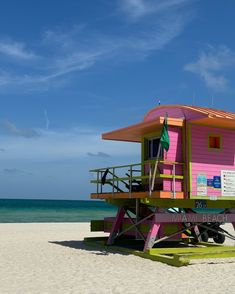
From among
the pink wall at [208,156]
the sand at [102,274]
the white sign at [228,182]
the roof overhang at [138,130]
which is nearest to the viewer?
the sand at [102,274]

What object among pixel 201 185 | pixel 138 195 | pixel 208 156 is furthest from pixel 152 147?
pixel 201 185

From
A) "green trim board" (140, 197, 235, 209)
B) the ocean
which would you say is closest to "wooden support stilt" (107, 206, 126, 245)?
"green trim board" (140, 197, 235, 209)

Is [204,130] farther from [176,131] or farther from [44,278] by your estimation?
[44,278]

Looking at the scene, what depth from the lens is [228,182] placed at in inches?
691

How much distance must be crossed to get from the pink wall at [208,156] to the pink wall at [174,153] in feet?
1.50

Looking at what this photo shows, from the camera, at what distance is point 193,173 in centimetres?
1678

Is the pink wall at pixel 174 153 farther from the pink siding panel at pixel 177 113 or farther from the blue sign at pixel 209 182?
the blue sign at pixel 209 182

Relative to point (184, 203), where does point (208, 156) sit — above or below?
above

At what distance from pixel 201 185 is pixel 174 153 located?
1.49 meters

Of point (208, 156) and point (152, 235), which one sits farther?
point (208, 156)

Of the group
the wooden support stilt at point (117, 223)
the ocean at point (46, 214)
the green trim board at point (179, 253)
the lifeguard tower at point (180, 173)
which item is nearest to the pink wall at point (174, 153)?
the lifeguard tower at point (180, 173)

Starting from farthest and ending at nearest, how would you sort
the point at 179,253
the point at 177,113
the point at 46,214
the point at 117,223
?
the point at 46,214, the point at 117,223, the point at 177,113, the point at 179,253

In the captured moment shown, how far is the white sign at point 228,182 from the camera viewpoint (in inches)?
685

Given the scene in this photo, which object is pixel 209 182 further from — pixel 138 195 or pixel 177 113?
pixel 177 113
